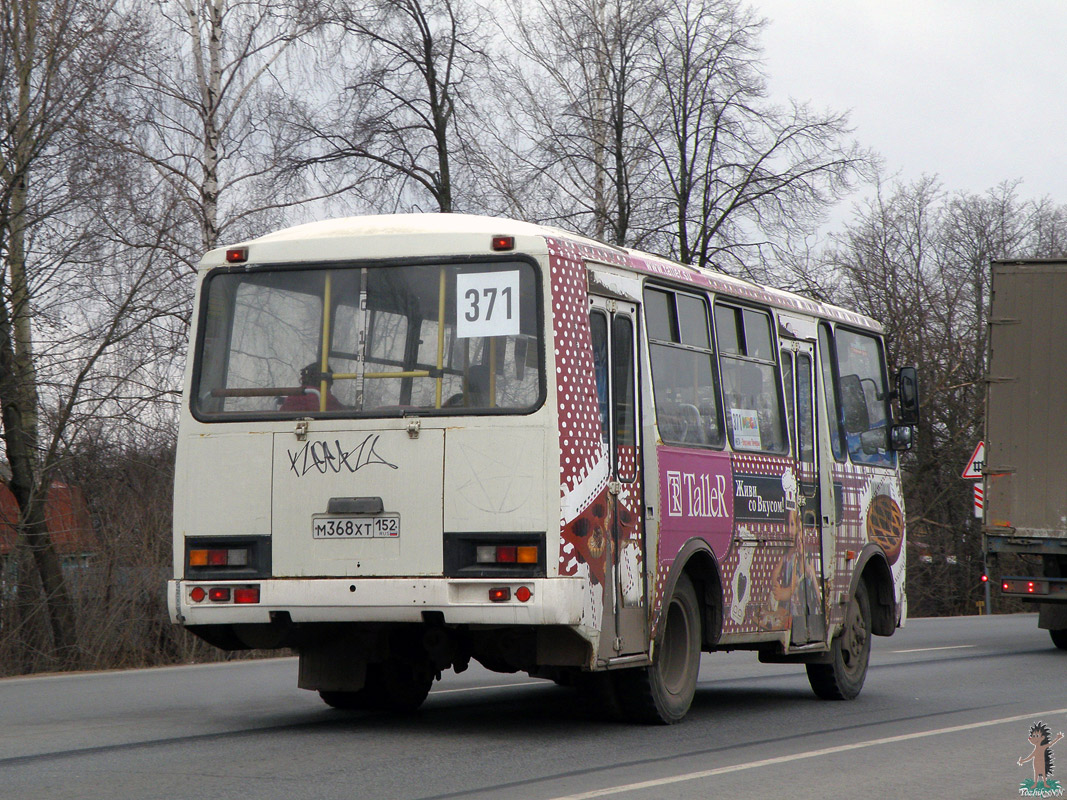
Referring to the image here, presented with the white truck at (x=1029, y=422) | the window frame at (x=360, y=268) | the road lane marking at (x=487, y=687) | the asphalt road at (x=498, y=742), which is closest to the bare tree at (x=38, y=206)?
the asphalt road at (x=498, y=742)

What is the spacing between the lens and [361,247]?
9055 millimetres

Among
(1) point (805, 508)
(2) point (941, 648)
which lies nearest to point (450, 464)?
(1) point (805, 508)

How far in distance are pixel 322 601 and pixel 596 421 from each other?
1.94m

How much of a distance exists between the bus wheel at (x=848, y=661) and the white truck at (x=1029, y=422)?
18.1 feet

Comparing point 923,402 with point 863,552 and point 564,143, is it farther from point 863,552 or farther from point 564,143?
point 863,552

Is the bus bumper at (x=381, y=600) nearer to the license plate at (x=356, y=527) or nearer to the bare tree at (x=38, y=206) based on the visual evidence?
the license plate at (x=356, y=527)

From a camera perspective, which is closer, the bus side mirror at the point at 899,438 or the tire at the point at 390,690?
the tire at the point at 390,690

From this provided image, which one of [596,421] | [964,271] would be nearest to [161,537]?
[596,421]

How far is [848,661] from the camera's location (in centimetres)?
1245

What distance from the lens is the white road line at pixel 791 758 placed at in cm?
700

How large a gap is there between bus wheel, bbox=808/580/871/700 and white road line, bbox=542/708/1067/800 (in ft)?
5.19

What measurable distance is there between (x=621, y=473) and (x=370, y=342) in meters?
1.73

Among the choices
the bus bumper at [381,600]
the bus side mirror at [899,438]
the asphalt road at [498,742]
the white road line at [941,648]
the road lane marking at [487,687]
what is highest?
the bus side mirror at [899,438]

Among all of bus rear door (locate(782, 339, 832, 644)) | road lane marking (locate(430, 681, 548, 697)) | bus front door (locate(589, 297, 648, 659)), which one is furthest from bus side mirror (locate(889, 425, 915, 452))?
bus front door (locate(589, 297, 648, 659))
